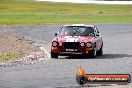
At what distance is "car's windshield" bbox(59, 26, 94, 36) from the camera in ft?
87.3

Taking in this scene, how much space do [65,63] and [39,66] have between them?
187 cm

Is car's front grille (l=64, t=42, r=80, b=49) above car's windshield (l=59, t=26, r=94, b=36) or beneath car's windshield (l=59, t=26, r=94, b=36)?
beneath

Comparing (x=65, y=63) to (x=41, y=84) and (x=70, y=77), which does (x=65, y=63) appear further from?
(x=41, y=84)

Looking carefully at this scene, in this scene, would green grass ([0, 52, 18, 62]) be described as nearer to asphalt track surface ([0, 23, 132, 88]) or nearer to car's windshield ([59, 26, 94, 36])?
asphalt track surface ([0, 23, 132, 88])

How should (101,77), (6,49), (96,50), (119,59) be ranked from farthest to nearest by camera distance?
(6,49), (96,50), (119,59), (101,77)

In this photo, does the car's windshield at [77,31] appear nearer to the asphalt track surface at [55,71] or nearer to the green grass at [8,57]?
the asphalt track surface at [55,71]

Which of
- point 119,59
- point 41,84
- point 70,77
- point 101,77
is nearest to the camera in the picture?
point 101,77

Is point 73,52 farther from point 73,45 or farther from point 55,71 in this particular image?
point 55,71

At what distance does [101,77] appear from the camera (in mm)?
13461

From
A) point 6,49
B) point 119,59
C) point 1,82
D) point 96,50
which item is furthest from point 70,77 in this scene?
point 6,49

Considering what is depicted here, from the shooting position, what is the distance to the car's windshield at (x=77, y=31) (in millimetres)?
26603

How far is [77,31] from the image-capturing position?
87.9ft

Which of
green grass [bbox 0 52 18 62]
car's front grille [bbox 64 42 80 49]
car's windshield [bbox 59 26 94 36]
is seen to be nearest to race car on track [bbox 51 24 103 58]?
car's front grille [bbox 64 42 80 49]

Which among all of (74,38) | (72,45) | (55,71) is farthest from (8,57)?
(55,71)
